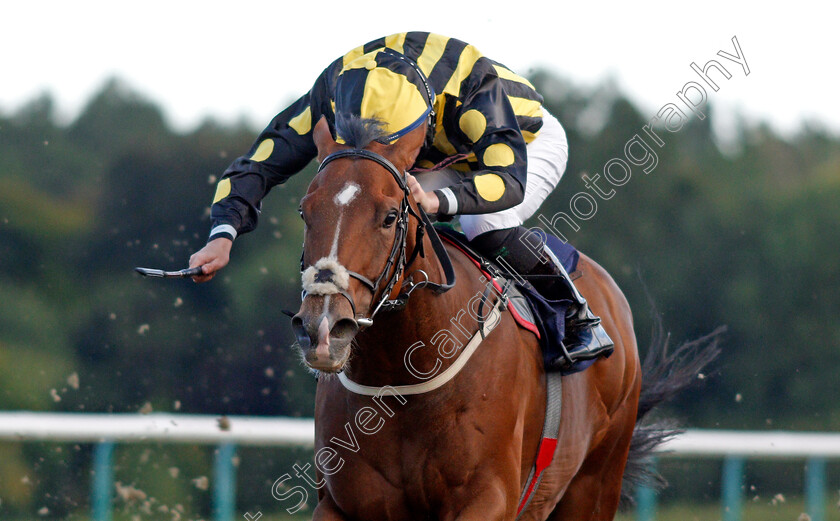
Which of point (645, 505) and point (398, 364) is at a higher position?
point (645, 505)

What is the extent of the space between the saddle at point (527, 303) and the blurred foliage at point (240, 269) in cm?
930

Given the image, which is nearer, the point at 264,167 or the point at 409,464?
the point at 409,464

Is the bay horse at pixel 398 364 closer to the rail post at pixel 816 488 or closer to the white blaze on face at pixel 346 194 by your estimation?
the white blaze on face at pixel 346 194

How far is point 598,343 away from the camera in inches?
138

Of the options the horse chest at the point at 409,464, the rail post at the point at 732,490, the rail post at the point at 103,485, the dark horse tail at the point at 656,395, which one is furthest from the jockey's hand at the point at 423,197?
the rail post at the point at 732,490

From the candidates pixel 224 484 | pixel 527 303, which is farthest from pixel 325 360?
pixel 224 484

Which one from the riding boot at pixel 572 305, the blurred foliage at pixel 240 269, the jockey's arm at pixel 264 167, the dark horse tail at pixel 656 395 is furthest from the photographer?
the blurred foliage at pixel 240 269

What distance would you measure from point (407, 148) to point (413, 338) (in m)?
0.48

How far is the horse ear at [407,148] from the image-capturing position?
8.73 feet

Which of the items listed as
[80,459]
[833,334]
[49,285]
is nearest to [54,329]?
[49,285]

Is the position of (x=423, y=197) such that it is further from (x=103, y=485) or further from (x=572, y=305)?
(x=103, y=485)

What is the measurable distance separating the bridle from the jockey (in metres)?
0.07

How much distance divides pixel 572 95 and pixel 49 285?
43.1 ft

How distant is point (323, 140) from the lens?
2.67 meters
